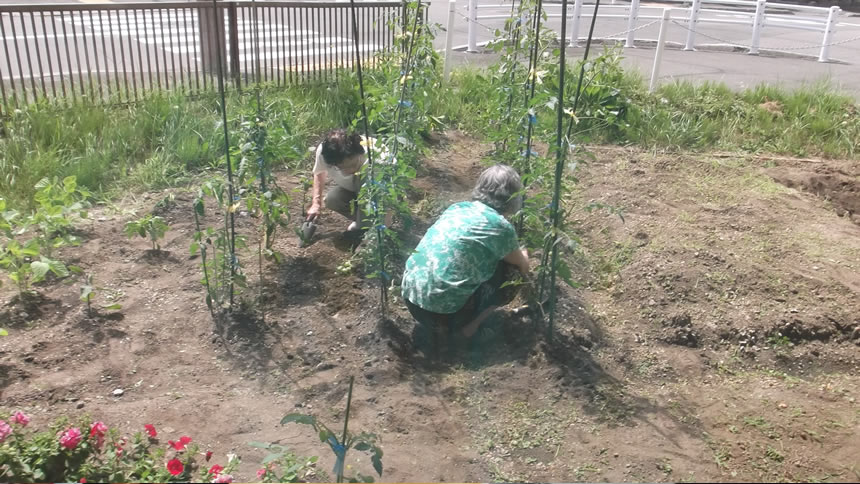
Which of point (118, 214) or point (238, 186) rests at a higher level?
point (238, 186)

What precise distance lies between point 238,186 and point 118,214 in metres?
1.52

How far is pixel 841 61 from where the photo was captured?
1180 cm

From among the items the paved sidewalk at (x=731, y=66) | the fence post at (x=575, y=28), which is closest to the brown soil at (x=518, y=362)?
the paved sidewalk at (x=731, y=66)

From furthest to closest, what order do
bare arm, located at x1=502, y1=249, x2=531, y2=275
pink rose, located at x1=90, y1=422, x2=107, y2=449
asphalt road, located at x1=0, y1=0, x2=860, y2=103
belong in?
asphalt road, located at x1=0, y1=0, x2=860, y2=103, bare arm, located at x1=502, y1=249, x2=531, y2=275, pink rose, located at x1=90, y1=422, x2=107, y2=449

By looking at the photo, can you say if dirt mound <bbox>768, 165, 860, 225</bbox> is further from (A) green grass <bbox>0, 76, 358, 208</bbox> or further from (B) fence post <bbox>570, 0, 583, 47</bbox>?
(B) fence post <bbox>570, 0, 583, 47</bbox>

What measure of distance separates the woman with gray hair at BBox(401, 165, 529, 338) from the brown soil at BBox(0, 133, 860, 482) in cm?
19

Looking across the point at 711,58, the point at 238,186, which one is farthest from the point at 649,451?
the point at 711,58

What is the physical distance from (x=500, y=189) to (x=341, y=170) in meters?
1.29

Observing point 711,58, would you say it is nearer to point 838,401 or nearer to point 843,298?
point 843,298

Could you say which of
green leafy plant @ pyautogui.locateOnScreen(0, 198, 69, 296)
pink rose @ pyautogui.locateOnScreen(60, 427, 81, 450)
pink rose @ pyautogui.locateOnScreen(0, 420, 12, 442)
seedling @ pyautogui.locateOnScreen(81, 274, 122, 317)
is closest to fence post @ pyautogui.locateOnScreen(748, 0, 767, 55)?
seedling @ pyautogui.locateOnScreen(81, 274, 122, 317)

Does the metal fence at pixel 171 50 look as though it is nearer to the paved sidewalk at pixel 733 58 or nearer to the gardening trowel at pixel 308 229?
the gardening trowel at pixel 308 229

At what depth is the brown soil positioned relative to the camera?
274 centimetres

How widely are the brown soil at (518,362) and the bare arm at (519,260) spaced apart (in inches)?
12.1

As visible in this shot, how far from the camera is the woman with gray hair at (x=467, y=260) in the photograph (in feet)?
10.8
